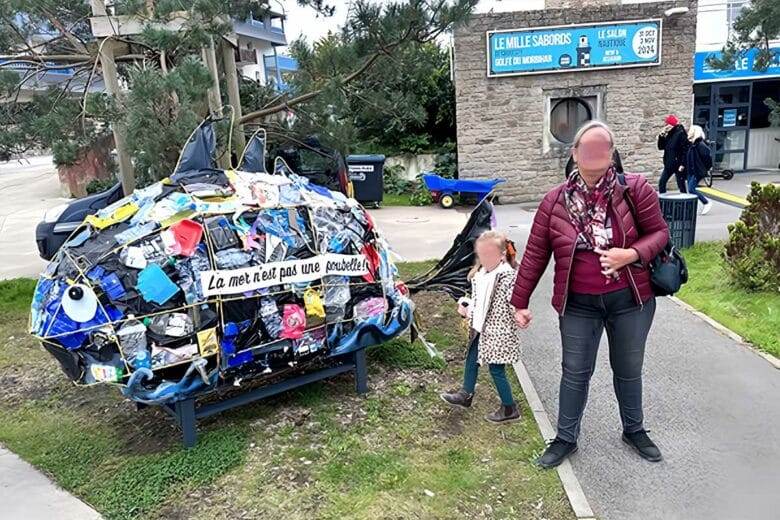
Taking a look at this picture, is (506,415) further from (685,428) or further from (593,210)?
(593,210)

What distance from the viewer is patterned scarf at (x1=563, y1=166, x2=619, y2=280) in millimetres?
3416

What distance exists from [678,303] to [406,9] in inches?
→ 164

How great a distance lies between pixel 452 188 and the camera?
13391 mm

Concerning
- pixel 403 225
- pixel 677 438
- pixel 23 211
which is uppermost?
pixel 23 211

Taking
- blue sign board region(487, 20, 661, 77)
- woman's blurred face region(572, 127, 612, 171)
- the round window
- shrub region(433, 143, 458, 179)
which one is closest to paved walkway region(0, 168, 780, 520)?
woman's blurred face region(572, 127, 612, 171)

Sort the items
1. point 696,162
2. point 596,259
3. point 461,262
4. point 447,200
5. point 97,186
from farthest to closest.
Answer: point 97,186 → point 447,200 → point 696,162 → point 461,262 → point 596,259

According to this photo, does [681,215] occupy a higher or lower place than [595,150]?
lower

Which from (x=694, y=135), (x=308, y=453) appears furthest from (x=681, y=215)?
(x=308, y=453)

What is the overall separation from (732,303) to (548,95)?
8292mm

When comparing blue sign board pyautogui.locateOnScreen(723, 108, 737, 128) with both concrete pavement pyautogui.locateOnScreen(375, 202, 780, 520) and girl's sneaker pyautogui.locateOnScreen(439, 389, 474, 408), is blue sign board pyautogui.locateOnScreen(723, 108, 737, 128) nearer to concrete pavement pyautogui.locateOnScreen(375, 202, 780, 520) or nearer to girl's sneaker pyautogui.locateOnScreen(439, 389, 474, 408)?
concrete pavement pyautogui.locateOnScreen(375, 202, 780, 520)

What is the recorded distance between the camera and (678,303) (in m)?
6.81

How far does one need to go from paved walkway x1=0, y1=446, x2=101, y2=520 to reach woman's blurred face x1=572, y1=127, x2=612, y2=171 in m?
3.25

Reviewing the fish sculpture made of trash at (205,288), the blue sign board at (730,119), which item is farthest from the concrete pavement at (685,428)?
the blue sign board at (730,119)

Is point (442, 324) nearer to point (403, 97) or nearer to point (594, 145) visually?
point (403, 97)
